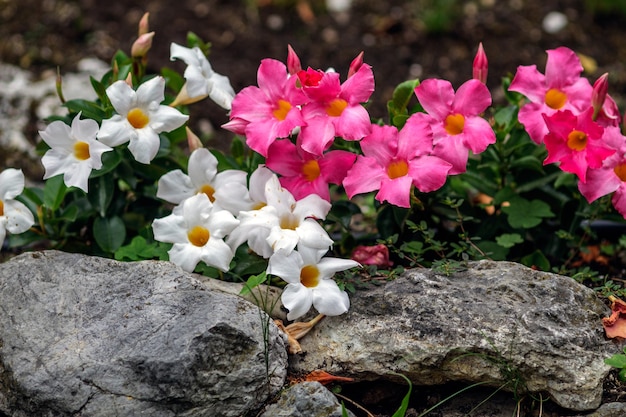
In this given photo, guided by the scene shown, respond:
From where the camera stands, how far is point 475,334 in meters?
2.07

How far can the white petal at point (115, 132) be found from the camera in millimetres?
2301

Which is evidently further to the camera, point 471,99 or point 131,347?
point 471,99

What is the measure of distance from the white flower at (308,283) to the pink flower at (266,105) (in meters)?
0.31

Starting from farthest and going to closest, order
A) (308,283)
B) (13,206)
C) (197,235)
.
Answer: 1. (13,206)
2. (197,235)
3. (308,283)

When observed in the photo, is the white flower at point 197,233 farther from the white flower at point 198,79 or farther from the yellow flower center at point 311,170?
the white flower at point 198,79

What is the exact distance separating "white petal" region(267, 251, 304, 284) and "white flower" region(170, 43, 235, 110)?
0.59 m

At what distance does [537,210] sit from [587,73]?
7.49 ft

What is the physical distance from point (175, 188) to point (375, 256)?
61 centimetres

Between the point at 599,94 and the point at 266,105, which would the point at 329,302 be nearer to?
the point at 266,105

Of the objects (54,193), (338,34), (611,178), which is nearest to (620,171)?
(611,178)

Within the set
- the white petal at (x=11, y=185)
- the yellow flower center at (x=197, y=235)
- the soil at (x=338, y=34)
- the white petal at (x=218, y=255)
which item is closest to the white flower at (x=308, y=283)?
the white petal at (x=218, y=255)

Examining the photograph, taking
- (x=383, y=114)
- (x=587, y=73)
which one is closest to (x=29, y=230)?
(x=383, y=114)

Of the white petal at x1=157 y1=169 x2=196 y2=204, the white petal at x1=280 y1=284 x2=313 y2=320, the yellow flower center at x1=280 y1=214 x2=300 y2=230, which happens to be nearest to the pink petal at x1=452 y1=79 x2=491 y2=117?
the yellow flower center at x1=280 y1=214 x2=300 y2=230

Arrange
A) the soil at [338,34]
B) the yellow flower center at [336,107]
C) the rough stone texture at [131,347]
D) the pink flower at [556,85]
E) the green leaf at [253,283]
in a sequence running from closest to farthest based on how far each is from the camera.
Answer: the rough stone texture at [131,347] → the green leaf at [253,283] → the yellow flower center at [336,107] → the pink flower at [556,85] → the soil at [338,34]
